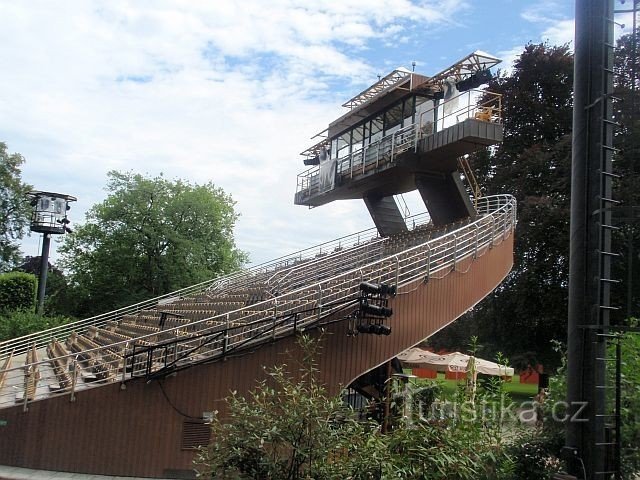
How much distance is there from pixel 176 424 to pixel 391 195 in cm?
1460

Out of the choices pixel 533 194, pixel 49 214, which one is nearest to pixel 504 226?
pixel 533 194

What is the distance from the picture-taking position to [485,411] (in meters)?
5.98

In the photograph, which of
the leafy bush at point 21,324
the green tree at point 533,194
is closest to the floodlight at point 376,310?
the green tree at point 533,194

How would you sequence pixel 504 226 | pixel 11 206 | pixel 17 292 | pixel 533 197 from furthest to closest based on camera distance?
pixel 11 206, pixel 17 292, pixel 533 197, pixel 504 226

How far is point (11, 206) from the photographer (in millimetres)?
46688

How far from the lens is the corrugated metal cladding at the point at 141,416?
10718 millimetres

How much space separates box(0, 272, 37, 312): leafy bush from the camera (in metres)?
29.6

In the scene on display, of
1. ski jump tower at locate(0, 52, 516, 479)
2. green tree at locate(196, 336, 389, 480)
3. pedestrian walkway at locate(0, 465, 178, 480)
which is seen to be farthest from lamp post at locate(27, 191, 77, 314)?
green tree at locate(196, 336, 389, 480)

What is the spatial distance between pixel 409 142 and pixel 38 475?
46.6ft

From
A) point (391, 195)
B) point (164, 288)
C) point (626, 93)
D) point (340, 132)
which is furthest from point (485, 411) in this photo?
point (164, 288)

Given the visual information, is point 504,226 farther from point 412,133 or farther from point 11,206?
point 11,206

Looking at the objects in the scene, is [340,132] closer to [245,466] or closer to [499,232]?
[499,232]

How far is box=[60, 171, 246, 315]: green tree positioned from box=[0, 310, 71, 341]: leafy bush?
6.34m

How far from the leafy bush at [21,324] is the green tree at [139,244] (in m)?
6.34
